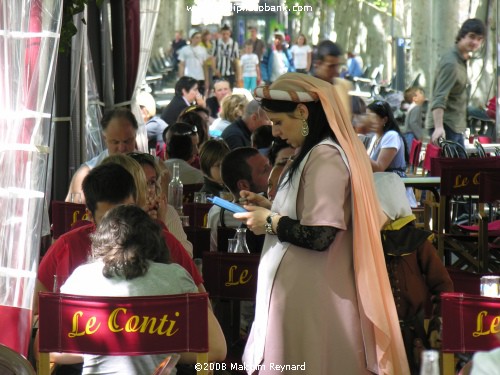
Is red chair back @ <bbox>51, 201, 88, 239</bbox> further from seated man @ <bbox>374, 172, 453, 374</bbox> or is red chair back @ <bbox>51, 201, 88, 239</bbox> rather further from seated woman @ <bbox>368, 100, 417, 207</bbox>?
seated woman @ <bbox>368, 100, 417, 207</bbox>

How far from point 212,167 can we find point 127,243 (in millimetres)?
4073

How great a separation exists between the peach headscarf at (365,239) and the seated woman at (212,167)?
3.73m

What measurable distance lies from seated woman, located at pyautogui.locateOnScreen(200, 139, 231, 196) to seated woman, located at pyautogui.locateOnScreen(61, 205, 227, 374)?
3.91 metres

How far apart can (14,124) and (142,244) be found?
3.93 ft

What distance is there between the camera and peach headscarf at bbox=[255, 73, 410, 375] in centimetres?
441

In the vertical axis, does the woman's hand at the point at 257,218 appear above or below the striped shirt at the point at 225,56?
below

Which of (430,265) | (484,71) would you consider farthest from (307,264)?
(484,71)

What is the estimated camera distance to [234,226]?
6.75 metres

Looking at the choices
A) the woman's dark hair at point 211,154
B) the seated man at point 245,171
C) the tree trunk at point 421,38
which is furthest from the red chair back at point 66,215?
the tree trunk at point 421,38

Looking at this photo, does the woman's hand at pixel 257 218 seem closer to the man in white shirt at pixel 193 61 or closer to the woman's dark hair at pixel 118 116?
the woman's dark hair at pixel 118 116

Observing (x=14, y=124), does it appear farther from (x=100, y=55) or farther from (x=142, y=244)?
(x=100, y=55)

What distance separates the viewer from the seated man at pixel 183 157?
9289mm

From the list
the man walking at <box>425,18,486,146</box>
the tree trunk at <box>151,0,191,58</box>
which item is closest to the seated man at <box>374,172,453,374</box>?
the man walking at <box>425,18,486,146</box>

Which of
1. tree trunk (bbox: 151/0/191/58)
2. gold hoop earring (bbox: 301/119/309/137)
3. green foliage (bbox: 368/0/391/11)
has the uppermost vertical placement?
green foliage (bbox: 368/0/391/11)
